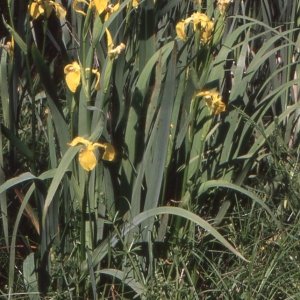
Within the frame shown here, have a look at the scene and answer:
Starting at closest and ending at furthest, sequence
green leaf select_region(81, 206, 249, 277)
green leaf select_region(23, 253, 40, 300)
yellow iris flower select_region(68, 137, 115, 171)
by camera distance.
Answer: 1. yellow iris flower select_region(68, 137, 115, 171)
2. green leaf select_region(81, 206, 249, 277)
3. green leaf select_region(23, 253, 40, 300)

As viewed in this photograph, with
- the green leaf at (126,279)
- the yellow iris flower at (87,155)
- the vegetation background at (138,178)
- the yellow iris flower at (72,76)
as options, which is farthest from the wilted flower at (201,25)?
the green leaf at (126,279)

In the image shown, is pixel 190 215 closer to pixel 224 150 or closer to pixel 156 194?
pixel 156 194

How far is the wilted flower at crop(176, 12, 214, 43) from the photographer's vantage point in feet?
5.04

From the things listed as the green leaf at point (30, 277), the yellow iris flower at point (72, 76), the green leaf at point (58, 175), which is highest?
the yellow iris flower at point (72, 76)

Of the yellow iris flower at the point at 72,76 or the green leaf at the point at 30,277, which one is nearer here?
the yellow iris flower at the point at 72,76

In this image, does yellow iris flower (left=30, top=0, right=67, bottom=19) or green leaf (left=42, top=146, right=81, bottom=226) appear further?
yellow iris flower (left=30, top=0, right=67, bottom=19)

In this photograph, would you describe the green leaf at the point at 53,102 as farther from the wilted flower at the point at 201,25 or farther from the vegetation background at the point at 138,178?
the wilted flower at the point at 201,25

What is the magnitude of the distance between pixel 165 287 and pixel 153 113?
1.66 ft

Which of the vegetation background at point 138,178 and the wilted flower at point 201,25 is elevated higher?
the wilted flower at point 201,25

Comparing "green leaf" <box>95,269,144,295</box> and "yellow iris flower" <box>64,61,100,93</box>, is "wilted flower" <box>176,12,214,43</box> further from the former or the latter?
"green leaf" <box>95,269,144,295</box>

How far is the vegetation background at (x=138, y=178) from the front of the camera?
5.04 feet

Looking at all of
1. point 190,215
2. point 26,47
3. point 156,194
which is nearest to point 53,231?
point 156,194

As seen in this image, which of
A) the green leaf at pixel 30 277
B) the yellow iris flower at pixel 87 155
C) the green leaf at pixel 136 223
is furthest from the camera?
the green leaf at pixel 30 277

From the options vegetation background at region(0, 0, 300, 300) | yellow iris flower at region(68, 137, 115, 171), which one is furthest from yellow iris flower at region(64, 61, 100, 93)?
yellow iris flower at region(68, 137, 115, 171)
